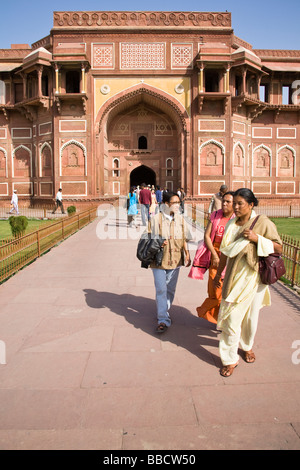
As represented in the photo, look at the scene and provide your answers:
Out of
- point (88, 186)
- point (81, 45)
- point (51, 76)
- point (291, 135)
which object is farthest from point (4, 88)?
point (291, 135)

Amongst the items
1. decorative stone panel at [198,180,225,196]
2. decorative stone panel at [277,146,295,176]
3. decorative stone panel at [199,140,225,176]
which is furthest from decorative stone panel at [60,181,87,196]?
decorative stone panel at [277,146,295,176]

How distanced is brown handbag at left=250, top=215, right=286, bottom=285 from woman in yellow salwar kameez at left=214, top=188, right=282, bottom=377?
0.04 meters

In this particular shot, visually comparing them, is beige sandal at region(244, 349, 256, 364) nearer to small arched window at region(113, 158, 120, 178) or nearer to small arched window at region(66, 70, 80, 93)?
small arched window at region(66, 70, 80, 93)

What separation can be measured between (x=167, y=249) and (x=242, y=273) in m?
0.99

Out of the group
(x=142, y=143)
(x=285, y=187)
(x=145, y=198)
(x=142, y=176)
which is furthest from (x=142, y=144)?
(x=145, y=198)

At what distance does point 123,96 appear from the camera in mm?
18312

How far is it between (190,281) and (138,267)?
121cm

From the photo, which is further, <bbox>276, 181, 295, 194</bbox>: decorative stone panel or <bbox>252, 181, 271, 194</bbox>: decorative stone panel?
<bbox>276, 181, 295, 194</bbox>: decorative stone panel

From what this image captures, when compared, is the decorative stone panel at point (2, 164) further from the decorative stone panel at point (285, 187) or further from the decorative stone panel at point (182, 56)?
the decorative stone panel at point (285, 187)

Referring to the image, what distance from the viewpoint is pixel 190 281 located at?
5.61m

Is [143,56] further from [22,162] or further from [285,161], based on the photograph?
[285,161]

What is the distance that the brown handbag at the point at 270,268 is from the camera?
8.84 ft

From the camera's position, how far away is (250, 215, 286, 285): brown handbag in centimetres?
270

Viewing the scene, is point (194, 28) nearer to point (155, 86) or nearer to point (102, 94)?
point (155, 86)
